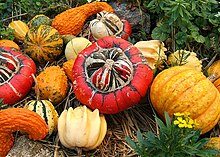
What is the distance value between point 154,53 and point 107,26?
0.55 metres

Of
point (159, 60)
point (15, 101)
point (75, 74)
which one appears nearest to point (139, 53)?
point (159, 60)

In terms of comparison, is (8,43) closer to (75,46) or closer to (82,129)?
(75,46)

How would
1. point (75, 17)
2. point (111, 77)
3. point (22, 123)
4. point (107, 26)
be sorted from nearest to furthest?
point (22, 123)
point (111, 77)
point (107, 26)
point (75, 17)

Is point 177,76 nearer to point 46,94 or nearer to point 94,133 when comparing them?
point 94,133

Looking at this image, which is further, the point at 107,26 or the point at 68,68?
the point at 107,26

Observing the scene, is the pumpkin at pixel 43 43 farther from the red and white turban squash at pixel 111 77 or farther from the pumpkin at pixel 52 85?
the red and white turban squash at pixel 111 77

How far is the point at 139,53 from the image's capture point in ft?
11.3

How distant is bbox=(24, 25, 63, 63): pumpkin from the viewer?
3.75 m

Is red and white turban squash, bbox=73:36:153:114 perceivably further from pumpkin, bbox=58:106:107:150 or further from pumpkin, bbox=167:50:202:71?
pumpkin, bbox=167:50:202:71

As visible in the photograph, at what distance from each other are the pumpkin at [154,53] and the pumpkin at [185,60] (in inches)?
3.0

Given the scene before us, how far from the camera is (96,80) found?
3.30 m

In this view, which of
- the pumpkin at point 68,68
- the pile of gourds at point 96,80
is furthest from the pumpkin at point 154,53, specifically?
the pumpkin at point 68,68

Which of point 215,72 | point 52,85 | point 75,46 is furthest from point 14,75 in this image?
point 215,72

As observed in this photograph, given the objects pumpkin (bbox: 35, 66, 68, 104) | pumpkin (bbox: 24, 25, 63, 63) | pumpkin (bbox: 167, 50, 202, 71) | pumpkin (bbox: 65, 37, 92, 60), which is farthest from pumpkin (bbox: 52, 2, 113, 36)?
pumpkin (bbox: 167, 50, 202, 71)
